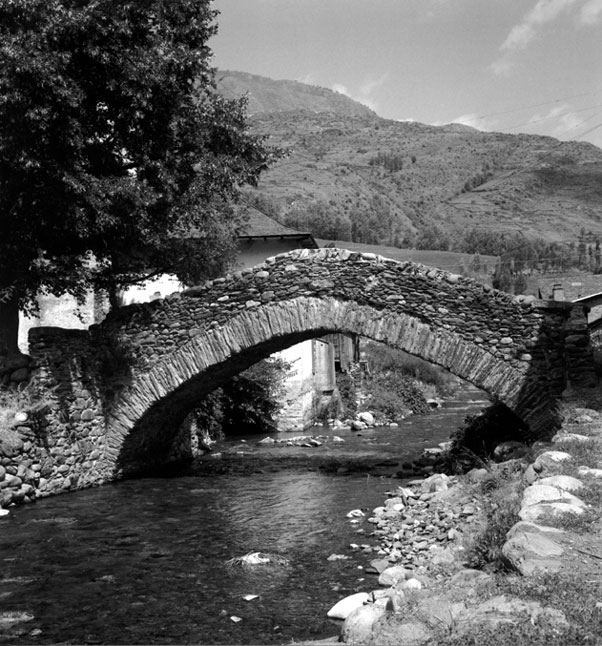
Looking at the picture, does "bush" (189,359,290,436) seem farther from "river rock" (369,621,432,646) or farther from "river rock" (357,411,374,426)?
"river rock" (369,621,432,646)

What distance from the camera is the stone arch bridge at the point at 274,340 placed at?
1050 cm

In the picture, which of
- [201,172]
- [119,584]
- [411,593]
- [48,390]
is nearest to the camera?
[411,593]

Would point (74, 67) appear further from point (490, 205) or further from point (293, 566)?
point (490, 205)

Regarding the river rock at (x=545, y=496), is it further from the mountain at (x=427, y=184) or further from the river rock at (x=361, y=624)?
the mountain at (x=427, y=184)

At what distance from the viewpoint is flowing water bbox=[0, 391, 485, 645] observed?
5633 millimetres

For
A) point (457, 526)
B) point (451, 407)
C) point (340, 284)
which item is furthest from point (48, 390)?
point (451, 407)

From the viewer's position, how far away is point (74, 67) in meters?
10.3

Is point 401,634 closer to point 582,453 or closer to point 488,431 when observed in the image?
point 582,453

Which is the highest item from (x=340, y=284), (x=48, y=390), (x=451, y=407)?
(x=340, y=284)

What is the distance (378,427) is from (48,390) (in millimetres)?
11522

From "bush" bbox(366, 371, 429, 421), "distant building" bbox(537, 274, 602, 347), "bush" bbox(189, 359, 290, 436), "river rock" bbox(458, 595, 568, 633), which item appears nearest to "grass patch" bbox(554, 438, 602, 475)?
"river rock" bbox(458, 595, 568, 633)

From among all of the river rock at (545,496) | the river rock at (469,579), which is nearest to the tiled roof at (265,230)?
the river rock at (545,496)

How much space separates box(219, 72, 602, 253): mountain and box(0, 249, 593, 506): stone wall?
54981 millimetres

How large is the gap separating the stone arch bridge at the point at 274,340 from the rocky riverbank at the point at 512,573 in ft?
9.72
